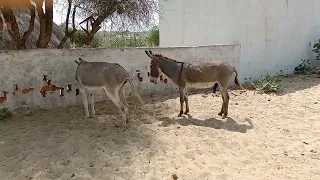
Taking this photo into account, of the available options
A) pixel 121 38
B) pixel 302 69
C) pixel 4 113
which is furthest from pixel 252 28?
pixel 4 113

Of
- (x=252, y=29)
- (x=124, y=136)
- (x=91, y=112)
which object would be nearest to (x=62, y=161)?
(x=124, y=136)

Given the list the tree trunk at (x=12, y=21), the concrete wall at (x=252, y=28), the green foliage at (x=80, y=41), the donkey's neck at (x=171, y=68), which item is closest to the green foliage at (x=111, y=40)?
the green foliage at (x=80, y=41)

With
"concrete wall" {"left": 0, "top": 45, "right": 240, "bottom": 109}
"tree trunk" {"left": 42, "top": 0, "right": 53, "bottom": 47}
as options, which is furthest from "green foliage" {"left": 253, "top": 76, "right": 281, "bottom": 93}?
"tree trunk" {"left": 42, "top": 0, "right": 53, "bottom": 47}

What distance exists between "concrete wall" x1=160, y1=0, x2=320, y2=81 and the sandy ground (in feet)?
11.5

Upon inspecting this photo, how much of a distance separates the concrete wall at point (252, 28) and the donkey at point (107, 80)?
5.42 meters

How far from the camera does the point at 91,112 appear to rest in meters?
7.42

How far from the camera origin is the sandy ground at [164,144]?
4.98m

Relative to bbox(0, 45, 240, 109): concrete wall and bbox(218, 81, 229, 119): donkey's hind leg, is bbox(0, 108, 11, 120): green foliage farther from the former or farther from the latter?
bbox(218, 81, 229, 119): donkey's hind leg

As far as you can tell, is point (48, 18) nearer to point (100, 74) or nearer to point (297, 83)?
point (100, 74)

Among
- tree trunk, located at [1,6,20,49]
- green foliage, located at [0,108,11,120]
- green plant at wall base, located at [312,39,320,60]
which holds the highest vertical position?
tree trunk, located at [1,6,20,49]

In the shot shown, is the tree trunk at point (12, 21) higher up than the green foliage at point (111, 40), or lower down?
higher up

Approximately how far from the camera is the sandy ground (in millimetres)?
4984

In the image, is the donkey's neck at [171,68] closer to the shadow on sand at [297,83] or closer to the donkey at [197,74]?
the donkey at [197,74]

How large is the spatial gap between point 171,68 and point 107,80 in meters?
1.56
